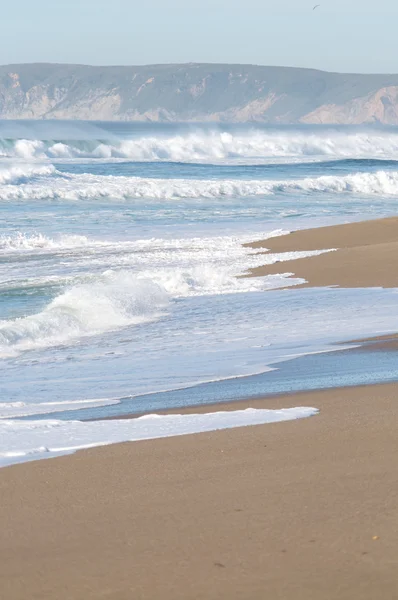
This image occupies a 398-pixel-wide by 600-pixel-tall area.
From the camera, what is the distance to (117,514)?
3.21 m

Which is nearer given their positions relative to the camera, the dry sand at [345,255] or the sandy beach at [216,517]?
the sandy beach at [216,517]

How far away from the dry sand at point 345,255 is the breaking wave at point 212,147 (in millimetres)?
30902

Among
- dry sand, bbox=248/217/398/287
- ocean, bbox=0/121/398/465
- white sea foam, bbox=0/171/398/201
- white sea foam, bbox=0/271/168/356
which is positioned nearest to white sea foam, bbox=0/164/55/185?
white sea foam, bbox=0/171/398/201

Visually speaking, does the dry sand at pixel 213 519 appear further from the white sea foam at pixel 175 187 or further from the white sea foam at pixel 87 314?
the white sea foam at pixel 175 187

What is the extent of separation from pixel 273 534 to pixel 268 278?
955cm

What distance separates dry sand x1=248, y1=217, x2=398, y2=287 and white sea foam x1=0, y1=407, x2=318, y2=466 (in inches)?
256

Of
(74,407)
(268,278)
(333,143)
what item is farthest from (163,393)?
(333,143)

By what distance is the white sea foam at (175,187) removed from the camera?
91.2 feet

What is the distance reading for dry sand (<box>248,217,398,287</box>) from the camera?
11.8m

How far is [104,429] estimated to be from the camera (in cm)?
464

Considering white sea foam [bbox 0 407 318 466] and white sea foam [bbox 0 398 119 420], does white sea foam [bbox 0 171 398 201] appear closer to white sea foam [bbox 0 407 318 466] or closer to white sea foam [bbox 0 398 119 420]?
white sea foam [bbox 0 398 119 420]

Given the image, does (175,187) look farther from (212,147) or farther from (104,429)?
(212,147)

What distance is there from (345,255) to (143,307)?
469 cm

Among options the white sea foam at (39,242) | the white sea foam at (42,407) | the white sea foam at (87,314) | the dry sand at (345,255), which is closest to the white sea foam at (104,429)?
the white sea foam at (42,407)
